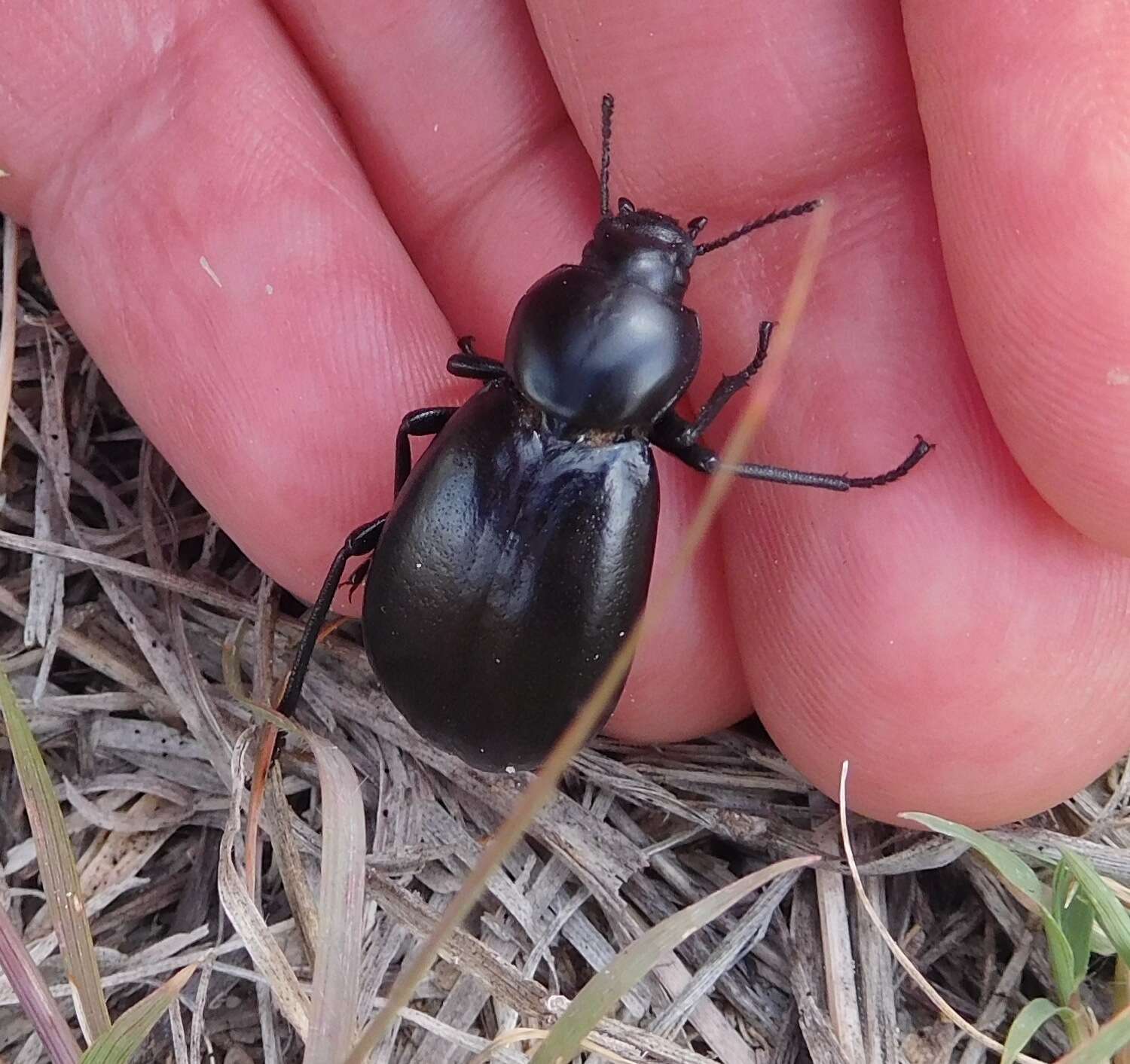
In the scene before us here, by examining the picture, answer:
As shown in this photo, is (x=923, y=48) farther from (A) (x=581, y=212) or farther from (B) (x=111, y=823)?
(B) (x=111, y=823)

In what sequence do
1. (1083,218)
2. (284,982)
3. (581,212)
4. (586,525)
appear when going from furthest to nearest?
(581,212) → (586,525) → (284,982) → (1083,218)

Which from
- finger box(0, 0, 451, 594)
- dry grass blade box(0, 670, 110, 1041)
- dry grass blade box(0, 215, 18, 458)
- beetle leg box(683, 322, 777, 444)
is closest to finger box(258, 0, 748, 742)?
finger box(0, 0, 451, 594)

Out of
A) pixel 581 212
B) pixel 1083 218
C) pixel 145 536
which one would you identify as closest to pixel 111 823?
pixel 145 536

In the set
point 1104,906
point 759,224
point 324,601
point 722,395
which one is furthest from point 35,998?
point 759,224

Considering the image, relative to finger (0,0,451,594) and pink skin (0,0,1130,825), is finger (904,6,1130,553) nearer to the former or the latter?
pink skin (0,0,1130,825)

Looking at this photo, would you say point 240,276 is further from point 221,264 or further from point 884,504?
point 884,504

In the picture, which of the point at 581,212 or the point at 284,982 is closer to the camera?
the point at 284,982
